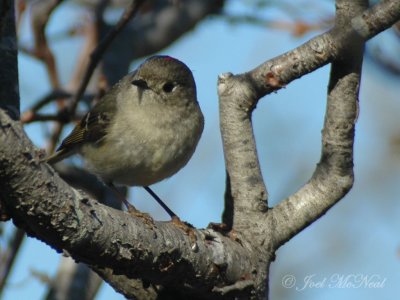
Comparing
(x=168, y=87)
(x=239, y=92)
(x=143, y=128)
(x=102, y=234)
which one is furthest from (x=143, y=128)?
(x=102, y=234)

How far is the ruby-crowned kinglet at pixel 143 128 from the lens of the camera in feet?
13.3

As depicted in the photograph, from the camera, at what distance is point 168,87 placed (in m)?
4.48

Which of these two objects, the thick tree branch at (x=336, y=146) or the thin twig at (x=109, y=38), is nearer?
the thick tree branch at (x=336, y=146)

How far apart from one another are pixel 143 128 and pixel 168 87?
48cm

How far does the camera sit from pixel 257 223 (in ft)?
10.1

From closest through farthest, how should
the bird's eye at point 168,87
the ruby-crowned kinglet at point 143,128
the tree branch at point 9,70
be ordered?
the tree branch at point 9,70 < the ruby-crowned kinglet at point 143,128 < the bird's eye at point 168,87

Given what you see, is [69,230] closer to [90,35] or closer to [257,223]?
[257,223]

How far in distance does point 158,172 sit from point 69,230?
183 cm

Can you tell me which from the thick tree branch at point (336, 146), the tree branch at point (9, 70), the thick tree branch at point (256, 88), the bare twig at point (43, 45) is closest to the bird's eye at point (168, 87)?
the bare twig at point (43, 45)

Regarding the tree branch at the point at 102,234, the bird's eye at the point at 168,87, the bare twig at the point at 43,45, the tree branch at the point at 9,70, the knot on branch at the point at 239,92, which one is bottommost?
the tree branch at the point at 102,234

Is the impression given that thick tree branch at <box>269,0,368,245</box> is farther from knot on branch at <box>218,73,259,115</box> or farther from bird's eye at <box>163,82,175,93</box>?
bird's eye at <box>163,82,175,93</box>

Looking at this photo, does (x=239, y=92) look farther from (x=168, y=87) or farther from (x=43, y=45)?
(x=43, y=45)

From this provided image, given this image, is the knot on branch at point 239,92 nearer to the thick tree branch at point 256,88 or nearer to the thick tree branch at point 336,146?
the thick tree branch at point 256,88

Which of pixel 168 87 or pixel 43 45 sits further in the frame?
pixel 43 45
